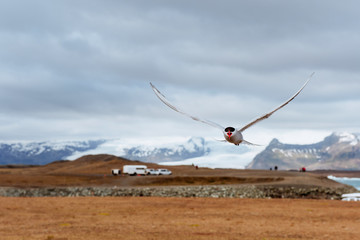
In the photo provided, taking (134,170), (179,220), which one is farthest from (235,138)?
(134,170)

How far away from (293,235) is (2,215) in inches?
1245

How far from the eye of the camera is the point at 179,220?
152ft

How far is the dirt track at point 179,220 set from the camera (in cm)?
3678

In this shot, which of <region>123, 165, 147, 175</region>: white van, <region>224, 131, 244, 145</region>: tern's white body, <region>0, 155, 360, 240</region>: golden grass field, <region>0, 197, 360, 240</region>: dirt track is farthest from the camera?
<region>123, 165, 147, 175</region>: white van

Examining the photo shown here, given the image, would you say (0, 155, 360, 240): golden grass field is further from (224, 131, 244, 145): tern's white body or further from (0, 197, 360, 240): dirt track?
(224, 131, 244, 145): tern's white body

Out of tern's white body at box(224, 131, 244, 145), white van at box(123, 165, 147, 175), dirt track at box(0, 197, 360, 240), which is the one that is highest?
white van at box(123, 165, 147, 175)

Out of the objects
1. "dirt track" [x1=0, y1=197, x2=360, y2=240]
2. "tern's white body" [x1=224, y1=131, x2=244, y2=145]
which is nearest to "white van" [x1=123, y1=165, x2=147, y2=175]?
"dirt track" [x1=0, y1=197, x2=360, y2=240]

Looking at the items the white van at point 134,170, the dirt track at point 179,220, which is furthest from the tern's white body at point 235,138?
the white van at point 134,170

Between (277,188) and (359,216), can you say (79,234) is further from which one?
(277,188)

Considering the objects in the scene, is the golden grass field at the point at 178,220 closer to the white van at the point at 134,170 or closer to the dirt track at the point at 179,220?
the dirt track at the point at 179,220

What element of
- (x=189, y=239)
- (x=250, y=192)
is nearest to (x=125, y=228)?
(x=189, y=239)

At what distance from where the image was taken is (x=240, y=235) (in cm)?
3625

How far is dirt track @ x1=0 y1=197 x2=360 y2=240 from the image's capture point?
1448 inches

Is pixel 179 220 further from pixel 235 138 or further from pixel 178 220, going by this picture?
pixel 235 138
